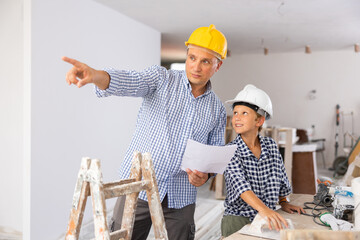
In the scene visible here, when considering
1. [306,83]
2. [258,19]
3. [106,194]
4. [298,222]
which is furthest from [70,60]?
[306,83]

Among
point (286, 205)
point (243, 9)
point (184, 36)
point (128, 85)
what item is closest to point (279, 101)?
point (184, 36)

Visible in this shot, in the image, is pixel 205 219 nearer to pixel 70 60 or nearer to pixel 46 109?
pixel 46 109

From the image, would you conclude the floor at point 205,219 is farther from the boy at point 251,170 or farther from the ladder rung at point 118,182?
the ladder rung at point 118,182

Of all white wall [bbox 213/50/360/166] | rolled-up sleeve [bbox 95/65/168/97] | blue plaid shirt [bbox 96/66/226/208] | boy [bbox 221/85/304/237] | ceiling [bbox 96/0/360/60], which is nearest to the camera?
rolled-up sleeve [bbox 95/65/168/97]

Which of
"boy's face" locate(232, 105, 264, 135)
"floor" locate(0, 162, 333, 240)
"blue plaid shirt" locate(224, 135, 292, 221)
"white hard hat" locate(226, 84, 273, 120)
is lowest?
"floor" locate(0, 162, 333, 240)

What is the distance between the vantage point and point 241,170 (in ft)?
6.51

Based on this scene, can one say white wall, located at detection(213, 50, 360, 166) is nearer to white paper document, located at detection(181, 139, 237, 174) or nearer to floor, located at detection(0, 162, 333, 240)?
floor, located at detection(0, 162, 333, 240)

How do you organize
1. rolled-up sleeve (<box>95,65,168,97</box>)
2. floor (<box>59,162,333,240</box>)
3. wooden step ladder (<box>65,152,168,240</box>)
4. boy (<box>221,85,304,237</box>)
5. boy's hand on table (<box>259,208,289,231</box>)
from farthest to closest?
floor (<box>59,162,333,240</box>) < boy (<box>221,85,304,237</box>) < boy's hand on table (<box>259,208,289,231</box>) < rolled-up sleeve (<box>95,65,168,97</box>) < wooden step ladder (<box>65,152,168,240</box>)

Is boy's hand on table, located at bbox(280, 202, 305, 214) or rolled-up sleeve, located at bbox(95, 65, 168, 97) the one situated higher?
rolled-up sleeve, located at bbox(95, 65, 168, 97)

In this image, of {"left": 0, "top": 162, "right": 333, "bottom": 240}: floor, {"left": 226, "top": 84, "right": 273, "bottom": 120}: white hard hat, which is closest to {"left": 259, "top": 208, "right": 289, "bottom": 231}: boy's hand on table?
{"left": 226, "top": 84, "right": 273, "bottom": 120}: white hard hat

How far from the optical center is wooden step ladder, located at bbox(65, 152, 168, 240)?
1210 millimetres

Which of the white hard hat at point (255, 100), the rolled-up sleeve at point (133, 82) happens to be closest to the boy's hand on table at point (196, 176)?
the rolled-up sleeve at point (133, 82)

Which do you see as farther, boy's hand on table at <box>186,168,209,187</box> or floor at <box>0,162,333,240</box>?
floor at <box>0,162,333,240</box>

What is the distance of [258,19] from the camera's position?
5504 mm
